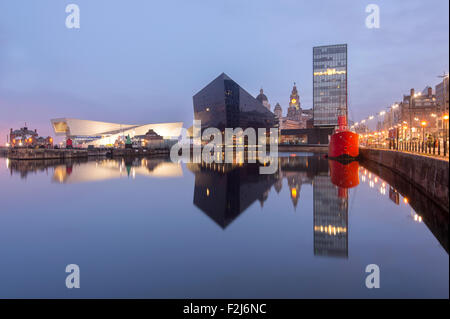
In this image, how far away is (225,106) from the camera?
73312 mm

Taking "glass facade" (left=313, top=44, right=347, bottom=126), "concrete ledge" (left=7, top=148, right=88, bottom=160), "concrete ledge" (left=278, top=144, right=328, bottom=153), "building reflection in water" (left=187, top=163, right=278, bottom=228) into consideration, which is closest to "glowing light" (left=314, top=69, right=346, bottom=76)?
"glass facade" (left=313, top=44, right=347, bottom=126)

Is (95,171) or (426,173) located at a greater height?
(426,173)

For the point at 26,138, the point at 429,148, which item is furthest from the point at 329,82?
the point at 26,138

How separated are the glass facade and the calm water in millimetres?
80364

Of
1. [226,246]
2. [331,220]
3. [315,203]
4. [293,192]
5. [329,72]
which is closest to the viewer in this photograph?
[226,246]

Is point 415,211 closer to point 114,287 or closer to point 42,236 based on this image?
point 114,287

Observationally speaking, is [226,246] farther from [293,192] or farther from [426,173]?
[426,173]

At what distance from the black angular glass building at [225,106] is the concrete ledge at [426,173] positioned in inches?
2141

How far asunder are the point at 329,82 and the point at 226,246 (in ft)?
295

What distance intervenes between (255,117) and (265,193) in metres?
75.4

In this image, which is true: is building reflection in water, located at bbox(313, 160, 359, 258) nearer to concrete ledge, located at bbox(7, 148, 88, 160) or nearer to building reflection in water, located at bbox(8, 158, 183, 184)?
building reflection in water, located at bbox(8, 158, 183, 184)

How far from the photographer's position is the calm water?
4.74m
